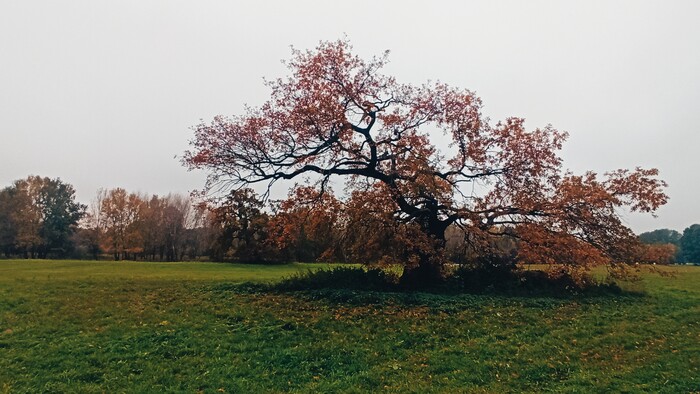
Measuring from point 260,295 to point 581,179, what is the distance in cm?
1439

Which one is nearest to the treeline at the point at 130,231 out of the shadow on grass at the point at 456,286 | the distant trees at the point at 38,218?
the distant trees at the point at 38,218

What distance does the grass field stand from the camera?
388 inches

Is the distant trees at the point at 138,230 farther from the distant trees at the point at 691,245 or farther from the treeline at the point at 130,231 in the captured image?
the distant trees at the point at 691,245

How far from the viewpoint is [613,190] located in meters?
19.8

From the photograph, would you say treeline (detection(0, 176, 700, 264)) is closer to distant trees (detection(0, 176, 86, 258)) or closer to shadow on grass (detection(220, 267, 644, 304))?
distant trees (detection(0, 176, 86, 258))

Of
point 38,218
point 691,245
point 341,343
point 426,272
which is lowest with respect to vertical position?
point 341,343

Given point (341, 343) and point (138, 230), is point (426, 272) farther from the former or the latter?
point (138, 230)

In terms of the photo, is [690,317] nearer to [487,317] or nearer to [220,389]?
[487,317]

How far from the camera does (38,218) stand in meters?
66.6

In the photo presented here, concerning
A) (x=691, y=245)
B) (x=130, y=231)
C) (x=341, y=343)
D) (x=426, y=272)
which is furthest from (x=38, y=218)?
(x=691, y=245)

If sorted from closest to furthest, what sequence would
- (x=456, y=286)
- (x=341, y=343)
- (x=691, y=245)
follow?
(x=341, y=343) → (x=456, y=286) → (x=691, y=245)

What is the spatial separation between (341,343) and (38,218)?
2788 inches

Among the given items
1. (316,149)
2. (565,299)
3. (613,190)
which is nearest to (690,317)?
(565,299)

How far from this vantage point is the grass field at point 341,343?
32.3 feet
